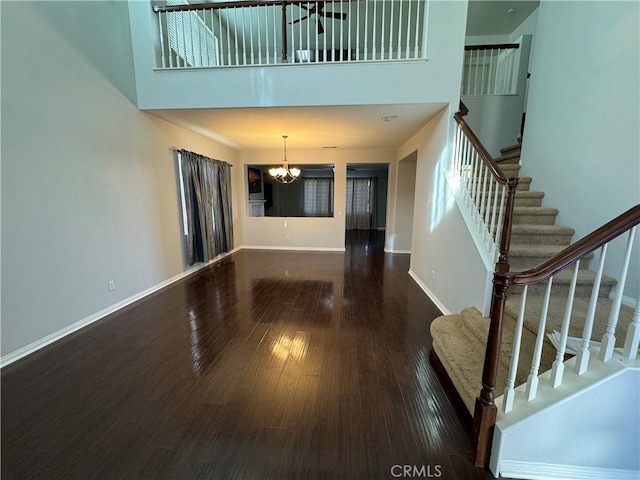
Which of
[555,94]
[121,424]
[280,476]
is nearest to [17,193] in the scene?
[121,424]

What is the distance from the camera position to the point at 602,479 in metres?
1.35

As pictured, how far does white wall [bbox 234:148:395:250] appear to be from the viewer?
635 centimetres

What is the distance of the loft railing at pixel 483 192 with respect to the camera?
2.06 meters

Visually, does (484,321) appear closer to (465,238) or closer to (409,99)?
(465,238)

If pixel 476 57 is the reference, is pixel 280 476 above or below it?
below

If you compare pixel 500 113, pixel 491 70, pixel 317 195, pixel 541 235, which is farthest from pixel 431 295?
pixel 317 195

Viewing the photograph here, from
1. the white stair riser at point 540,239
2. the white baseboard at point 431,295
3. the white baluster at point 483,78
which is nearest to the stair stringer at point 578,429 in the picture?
the white stair riser at point 540,239

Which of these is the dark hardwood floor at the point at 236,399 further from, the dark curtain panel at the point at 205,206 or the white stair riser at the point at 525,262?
the dark curtain panel at the point at 205,206

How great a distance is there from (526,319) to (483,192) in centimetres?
117

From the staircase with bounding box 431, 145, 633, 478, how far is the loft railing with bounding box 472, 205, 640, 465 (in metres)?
0.17

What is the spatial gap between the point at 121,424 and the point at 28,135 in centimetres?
251

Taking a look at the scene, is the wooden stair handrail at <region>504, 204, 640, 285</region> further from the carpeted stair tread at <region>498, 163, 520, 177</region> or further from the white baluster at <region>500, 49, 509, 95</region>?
the white baluster at <region>500, 49, 509, 95</region>

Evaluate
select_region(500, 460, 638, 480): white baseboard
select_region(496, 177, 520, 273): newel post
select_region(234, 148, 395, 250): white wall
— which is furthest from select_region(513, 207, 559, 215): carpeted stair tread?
select_region(234, 148, 395, 250): white wall

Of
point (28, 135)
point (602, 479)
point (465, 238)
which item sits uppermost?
point (28, 135)
